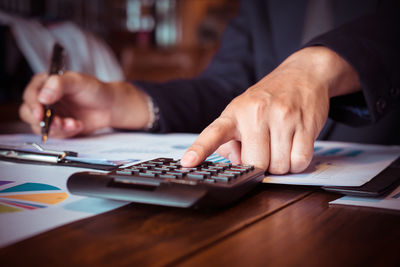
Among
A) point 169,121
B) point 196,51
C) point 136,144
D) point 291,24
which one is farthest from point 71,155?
point 196,51

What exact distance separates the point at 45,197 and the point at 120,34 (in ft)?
8.96

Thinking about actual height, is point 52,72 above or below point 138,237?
above

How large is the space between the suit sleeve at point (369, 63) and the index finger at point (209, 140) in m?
0.18

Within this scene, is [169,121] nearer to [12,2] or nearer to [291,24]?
[291,24]

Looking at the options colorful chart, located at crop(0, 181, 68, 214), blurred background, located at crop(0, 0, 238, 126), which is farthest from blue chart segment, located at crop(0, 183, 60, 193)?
blurred background, located at crop(0, 0, 238, 126)

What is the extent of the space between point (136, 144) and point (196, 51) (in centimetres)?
253

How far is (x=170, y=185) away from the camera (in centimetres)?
28

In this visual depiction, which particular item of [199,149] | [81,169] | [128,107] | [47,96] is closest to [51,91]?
[47,96]

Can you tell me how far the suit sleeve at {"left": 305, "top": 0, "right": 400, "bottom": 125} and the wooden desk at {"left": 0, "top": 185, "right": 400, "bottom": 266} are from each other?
0.25 metres

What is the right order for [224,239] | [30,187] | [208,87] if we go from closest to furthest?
[224,239] → [30,187] → [208,87]

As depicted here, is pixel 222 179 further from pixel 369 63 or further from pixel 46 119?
pixel 46 119

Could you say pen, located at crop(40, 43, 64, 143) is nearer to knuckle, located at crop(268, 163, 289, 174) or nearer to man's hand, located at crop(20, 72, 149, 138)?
man's hand, located at crop(20, 72, 149, 138)

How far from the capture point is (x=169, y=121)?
0.81 m

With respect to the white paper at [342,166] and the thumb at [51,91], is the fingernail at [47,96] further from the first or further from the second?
the white paper at [342,166]
